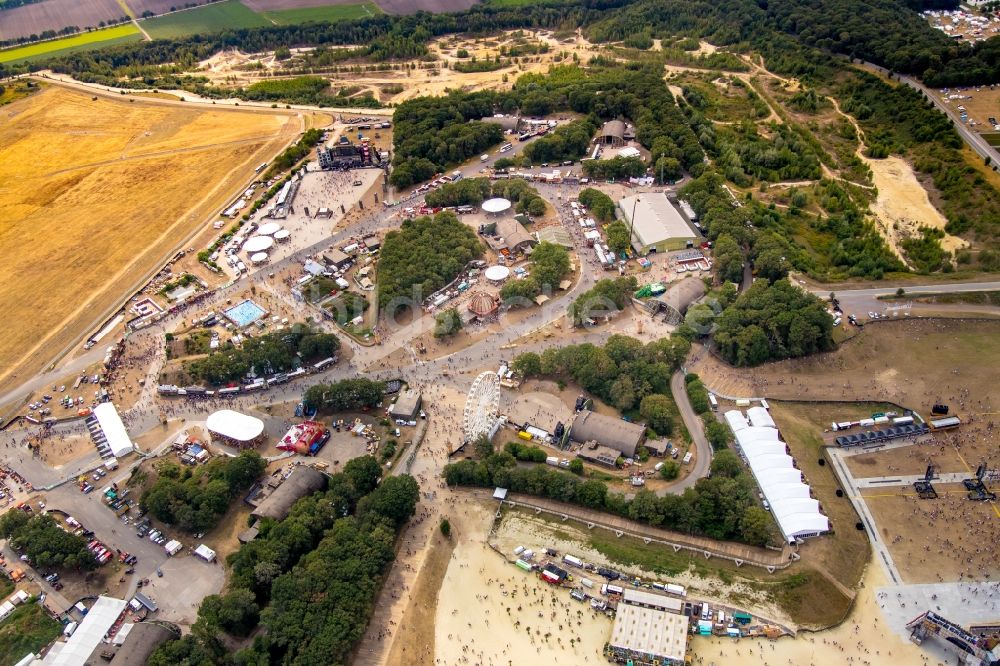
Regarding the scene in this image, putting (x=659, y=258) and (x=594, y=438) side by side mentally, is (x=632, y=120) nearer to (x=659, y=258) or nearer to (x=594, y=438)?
(x=659, y=258)

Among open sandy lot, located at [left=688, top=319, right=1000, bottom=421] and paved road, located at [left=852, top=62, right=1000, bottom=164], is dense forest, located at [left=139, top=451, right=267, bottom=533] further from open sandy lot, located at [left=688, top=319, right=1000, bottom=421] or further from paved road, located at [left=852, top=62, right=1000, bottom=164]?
paved road, located at [left=852, top=62, right=1000, bottom=164]

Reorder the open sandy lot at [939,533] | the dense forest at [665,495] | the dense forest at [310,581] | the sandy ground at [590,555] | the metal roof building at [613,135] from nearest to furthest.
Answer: the dense forest at [310,581], the sandy ground at [590,555], the open sandy lot at [939,533], the dense forest at [665,495], the metal roof building at [613,135]

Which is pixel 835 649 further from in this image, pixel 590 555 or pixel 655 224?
pixel 655 224

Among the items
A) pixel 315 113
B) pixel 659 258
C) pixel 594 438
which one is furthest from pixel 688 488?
pixel 315 113

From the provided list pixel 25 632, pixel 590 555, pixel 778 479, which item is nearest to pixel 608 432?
pixel 590 555

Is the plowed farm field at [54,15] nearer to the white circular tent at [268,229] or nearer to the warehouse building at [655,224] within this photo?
the white circular tent at [268,229]

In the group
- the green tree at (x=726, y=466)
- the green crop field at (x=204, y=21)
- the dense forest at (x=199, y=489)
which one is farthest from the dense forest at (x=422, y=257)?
the green crop field at (x=204, y=21)
